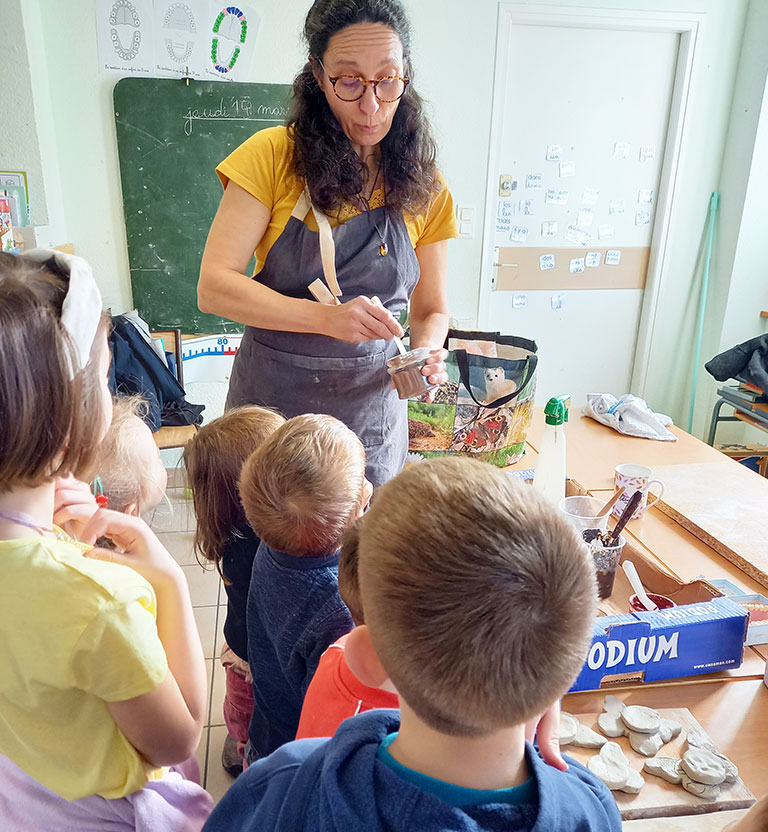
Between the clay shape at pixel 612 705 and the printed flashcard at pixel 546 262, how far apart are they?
10.3ft

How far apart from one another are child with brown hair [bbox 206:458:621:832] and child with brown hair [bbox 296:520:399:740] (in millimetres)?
248

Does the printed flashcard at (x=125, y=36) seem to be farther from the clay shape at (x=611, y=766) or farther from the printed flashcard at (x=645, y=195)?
the clay shape at (x=611, y=766)

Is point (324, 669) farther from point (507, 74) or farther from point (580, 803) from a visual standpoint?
point (507, 74)

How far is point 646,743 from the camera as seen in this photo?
82 centimetres

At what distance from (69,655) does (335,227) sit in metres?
0.99

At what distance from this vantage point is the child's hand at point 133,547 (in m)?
0.82

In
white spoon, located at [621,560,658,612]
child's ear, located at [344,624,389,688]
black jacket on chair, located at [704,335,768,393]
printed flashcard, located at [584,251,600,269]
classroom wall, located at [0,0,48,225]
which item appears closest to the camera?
child's ear, located at [344,624,389,688]

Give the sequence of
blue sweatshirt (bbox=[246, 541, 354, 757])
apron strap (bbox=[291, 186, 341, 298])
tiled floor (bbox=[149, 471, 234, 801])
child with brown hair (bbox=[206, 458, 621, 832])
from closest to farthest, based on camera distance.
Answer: child with brown hair (bbox=[206, 458, 621, 832]) < blue sweatshirt (bbox=[246, 541, 354, 757]) < apron strap (bbox=[291, 186, 341, 298]) < tiled floor (bbox=[149, 471, 234, 801])

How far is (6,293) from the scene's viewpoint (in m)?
0.64

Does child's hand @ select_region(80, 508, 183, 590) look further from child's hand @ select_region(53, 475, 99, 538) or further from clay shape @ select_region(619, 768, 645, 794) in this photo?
clay shape @ select_region(619, 768, 645, 794)

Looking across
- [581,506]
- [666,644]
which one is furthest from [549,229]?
[666,644]

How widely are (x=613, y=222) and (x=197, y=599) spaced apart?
2.94 m

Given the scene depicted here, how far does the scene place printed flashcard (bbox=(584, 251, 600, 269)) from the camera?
149 inches

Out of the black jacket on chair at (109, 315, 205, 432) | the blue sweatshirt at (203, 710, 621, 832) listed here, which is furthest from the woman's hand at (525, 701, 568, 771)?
the black jacket on chair at (109, 315, 205, 432)
